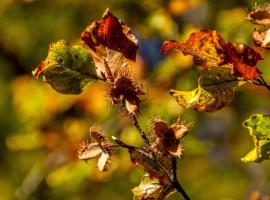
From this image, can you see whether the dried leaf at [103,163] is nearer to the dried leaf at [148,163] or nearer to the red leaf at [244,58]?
the dried leaf at [148,163]

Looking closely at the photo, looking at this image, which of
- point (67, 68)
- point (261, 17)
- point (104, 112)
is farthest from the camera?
point (104, 112)

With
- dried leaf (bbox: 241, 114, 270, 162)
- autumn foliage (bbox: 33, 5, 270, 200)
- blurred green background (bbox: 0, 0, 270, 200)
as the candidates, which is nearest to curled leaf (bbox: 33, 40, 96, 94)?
autumn foliage (bbox: 33, 5, 270, 200)

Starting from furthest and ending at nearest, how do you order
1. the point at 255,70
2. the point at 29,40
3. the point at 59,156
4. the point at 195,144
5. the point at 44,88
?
the point at 29,40
the point at 44,88
the point at 59,156
the point at 195,144
the point at 255,70

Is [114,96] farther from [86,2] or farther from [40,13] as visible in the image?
[40,13]

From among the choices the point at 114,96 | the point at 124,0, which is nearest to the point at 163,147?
the point at 114,96

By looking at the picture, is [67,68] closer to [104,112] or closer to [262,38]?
[262,38]

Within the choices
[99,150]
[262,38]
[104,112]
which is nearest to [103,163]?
[99,150]

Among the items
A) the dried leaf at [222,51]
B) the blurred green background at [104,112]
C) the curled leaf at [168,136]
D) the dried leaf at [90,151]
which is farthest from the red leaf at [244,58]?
the blurred green background at [104,112]
